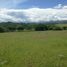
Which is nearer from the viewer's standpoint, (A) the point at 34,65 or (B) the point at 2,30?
(A) the point at 34,65

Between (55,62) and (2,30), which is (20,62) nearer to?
(55,62)

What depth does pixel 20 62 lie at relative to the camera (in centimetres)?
2084

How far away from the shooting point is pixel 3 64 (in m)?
20.2

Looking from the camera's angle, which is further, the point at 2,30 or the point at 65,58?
the point at 2,30

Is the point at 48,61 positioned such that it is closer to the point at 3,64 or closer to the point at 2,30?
the point at 3,64

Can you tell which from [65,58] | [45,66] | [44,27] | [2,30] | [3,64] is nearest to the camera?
[45,66]

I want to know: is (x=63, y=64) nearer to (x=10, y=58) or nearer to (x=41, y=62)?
(x=41, y=62)

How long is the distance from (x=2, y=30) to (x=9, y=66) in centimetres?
6954

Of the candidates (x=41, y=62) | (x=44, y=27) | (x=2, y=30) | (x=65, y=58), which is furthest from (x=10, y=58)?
(x=44, y=27)

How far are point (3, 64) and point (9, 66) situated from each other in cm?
91

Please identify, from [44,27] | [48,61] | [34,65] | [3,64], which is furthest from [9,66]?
[44,27]

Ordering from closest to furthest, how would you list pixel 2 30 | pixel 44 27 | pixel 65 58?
pixel 65 58 → pixel 2 30 → pixel 44 27

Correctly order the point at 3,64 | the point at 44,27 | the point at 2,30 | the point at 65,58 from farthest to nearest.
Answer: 1. the point at 44,27
2. the point at 2,30
3. the point at 65,58
4. the point at 3,64

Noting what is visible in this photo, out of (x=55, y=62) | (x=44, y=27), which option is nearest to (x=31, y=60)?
(x=55, y=62)
